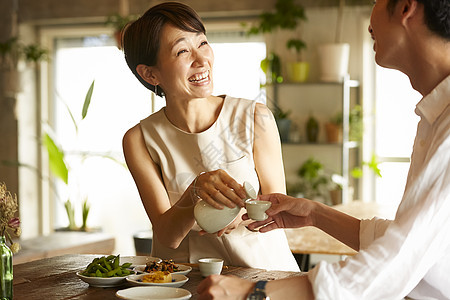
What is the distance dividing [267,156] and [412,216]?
99 centimetres

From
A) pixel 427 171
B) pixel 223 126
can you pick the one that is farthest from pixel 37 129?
pixel 427 171

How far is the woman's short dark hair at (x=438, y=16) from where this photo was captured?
142 centimetres

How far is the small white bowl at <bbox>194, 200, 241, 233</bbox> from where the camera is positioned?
6.09ft

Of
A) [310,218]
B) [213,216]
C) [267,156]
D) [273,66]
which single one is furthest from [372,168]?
[213,216]

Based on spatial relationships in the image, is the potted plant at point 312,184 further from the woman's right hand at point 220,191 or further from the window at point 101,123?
the woman's right hand at point 220,191

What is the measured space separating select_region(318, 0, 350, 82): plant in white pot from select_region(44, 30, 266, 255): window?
170 centimetres

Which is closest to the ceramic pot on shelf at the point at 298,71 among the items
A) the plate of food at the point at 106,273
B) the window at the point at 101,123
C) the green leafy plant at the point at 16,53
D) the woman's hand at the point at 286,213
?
the window at the point at 101,123

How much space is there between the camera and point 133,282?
1.83 metres

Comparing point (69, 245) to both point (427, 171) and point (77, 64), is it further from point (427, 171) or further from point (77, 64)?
point (427, 171)

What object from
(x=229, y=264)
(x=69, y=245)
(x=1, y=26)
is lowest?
(x=69, y=245)

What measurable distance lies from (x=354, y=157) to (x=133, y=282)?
420cm

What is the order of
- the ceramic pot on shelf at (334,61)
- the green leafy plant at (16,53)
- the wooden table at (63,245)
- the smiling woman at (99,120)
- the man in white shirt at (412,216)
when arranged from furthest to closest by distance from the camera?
the smiling woman at (99,120)
the green leafy plant at (16,53)
the ceramic pot on shelf at (334,61)
the wooden table at (63,245)
the man in white shirt at (412,216)

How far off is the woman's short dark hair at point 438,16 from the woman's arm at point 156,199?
3.03 feet

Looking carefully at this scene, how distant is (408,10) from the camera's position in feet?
4.77
